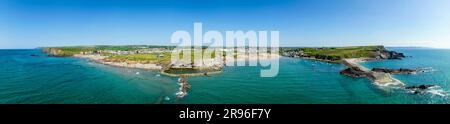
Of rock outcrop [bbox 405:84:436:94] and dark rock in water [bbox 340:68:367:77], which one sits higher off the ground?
dark rock in water [bbox 340:68:367:77]

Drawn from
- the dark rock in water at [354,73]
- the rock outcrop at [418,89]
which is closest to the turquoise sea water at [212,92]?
the rock outcrop at [418,89]

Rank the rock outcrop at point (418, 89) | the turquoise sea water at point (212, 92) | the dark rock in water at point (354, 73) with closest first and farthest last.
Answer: the turquoise sea water at point (212, 92), the rock outcrop at point (418, 89), the dark rock in water at point (354, 73)

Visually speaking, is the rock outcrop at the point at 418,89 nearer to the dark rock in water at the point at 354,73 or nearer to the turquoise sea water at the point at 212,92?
the turquoise sea water at the point at 212,92

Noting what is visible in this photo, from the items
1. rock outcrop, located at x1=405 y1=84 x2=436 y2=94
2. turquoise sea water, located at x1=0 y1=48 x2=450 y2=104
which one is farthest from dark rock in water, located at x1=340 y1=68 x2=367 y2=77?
rock outcrop, located at x1=405 y1=84 x2=436 y2=94

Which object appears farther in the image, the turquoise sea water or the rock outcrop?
the rock outcrop

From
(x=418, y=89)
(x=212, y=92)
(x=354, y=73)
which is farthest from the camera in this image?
(x=354, y=73)

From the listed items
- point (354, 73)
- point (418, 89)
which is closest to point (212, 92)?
point (418, 89)

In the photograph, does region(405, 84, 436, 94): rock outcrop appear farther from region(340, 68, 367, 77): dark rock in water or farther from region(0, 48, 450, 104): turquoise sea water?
region(340, 68, 367, 77): dark rock in water

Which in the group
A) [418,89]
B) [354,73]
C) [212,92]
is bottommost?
[212,92]

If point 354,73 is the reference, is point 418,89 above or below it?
below

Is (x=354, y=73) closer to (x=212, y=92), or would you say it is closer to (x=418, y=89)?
(x=418, y=89)
